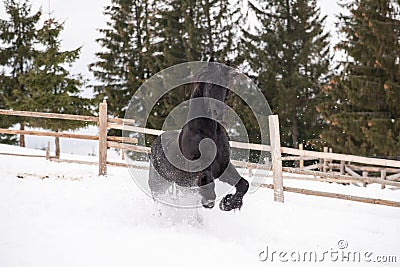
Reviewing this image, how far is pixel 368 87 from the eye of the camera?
15.1 m

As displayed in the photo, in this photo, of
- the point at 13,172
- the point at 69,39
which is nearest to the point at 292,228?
the point at 13,172

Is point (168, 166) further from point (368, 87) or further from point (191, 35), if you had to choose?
point (191, 35)

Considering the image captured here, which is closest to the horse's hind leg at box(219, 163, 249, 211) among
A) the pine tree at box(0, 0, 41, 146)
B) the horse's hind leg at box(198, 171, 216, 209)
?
the horse's hind leg at box(198, 171, 216, 209)

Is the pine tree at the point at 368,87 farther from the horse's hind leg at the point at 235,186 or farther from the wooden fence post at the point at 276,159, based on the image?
the horse's hind leg at the point at 235,186

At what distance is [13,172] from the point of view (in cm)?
752

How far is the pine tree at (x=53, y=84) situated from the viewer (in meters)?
15.4

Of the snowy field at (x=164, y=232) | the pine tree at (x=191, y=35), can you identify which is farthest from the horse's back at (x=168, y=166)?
the pine tree at (x=191, y=35)

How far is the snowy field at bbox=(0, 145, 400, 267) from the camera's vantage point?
3.65 metres

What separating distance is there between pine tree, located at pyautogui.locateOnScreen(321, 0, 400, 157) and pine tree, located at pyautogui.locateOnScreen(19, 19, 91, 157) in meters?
9.42

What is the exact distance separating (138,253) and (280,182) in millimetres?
3625

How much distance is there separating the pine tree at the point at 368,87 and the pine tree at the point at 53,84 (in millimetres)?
9421

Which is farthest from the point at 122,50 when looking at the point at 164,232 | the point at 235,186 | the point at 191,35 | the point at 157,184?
the point at 164,232

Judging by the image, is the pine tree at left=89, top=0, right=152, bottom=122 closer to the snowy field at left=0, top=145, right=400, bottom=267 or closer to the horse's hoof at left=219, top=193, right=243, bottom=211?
the snowy field at left=0, top=145, right=400, bottom=267

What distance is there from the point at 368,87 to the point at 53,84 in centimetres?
1120
